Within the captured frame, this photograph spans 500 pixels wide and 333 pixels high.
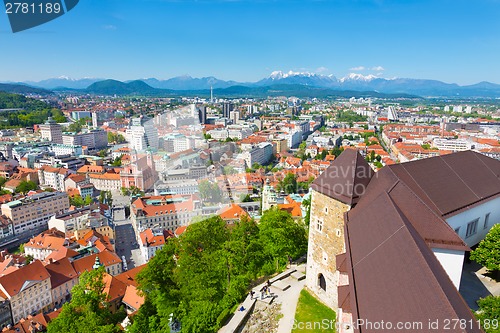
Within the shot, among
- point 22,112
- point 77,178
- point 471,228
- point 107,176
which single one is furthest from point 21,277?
point 22,112

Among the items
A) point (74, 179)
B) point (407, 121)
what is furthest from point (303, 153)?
point (407, 121)

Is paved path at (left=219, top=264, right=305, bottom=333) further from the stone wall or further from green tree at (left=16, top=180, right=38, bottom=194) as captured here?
green tree at (left=16, top=180, right=38, bottom=194)

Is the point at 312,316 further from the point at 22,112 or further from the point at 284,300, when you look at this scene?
the point at 22,112

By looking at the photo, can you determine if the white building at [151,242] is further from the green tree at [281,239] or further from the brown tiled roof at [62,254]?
the green tree at [281,239]

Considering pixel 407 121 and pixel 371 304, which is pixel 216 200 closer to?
pixel 371 304

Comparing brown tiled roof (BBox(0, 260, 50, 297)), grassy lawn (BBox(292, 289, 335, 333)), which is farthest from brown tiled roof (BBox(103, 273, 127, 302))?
grassy lawn (BBox(292, 289, 335, 333))

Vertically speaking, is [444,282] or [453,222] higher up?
[444,282]

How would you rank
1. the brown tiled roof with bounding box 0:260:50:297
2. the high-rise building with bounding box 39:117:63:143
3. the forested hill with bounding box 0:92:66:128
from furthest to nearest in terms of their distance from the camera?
the forested hill with bounding box 0:92:66:128 → the high-rise building with bounding box 39:117:63:143 → the brown tiled roof with bounding box 0:260:50:297
